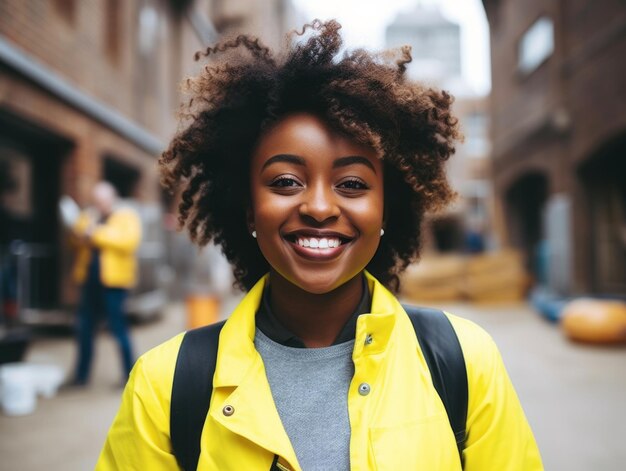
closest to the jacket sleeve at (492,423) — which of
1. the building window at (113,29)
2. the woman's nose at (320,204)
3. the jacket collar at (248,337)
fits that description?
the jacket collar at (248,337)

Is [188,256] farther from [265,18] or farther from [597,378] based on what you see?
[265,18]

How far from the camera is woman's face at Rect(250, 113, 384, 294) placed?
145cm

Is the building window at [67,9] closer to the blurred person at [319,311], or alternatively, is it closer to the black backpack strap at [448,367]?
the blurred person at [319,311]

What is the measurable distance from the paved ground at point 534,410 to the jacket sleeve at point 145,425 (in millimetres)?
2629

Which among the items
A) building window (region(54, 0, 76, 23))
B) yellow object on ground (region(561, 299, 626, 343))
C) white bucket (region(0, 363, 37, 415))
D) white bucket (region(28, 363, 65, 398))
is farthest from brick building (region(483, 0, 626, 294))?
white bucket (region(0, 363, 37, 415))

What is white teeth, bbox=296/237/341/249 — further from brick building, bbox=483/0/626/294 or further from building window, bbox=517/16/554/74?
building window, bbox=517/16/554/74

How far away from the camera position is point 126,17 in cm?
1040

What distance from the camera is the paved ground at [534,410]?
3.79m

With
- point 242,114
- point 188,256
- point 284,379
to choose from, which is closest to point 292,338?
point 284,379

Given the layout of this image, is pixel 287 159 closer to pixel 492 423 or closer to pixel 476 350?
pixel 476 350

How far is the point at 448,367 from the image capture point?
139 centimetres

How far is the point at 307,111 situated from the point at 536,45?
13555mm

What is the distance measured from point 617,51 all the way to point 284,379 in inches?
394

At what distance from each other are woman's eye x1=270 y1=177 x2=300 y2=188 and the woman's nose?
1.7 inches
